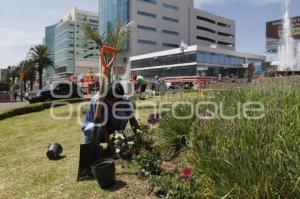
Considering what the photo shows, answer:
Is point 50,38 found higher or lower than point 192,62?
higher

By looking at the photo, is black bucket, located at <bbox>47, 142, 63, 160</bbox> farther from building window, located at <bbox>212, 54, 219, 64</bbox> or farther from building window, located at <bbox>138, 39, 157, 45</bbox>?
building window, located at <bbox>138, 39, 157, 45</bbox>

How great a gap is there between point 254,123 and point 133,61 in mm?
81259

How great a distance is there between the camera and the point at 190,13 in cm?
Result: 10550

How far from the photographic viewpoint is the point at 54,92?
2855cm

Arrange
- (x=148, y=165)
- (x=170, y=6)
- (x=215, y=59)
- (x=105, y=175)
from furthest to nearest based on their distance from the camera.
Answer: (x=170, y=6) → (x=215, y=59) → (x=148, y=165) → (x=105, y=175)

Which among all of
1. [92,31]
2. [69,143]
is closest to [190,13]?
[92,31]

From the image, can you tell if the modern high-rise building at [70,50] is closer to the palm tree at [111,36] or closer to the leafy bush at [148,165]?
the palm tree at [111,36]

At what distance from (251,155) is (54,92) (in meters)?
25.9

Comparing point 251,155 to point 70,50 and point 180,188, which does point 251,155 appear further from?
point 70,50

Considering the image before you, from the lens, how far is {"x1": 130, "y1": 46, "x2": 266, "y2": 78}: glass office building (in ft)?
228

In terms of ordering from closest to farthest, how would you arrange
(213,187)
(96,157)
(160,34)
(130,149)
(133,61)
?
(213,187)
(96,157)
(130,149)
(133,61)
(160,34)

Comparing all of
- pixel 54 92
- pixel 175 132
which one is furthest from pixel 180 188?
pixel 54 92

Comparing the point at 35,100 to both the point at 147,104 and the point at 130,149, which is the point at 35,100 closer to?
the point at 147,104

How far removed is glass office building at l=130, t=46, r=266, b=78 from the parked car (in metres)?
37.9
